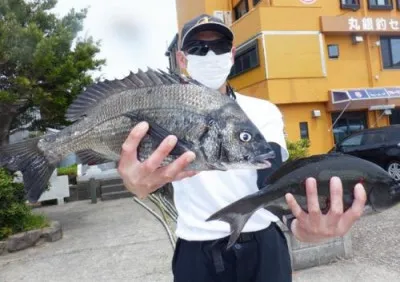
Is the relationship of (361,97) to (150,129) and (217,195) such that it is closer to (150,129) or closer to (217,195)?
(217,195)

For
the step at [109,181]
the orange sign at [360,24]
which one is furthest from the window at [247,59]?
the step at [109,181]

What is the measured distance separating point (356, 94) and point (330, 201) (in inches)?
626

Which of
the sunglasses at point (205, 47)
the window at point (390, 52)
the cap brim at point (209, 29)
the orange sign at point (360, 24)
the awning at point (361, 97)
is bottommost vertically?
the sunglasses at point (205, 47)

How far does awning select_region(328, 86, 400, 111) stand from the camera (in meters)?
16.3

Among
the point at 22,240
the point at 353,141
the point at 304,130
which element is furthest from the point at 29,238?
the point at 304,130

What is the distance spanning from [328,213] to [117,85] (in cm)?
104

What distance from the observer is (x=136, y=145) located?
1.57 meters

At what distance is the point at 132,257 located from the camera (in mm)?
5617

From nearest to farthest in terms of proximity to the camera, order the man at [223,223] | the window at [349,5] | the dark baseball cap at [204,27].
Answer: the man at [223,223]
the dark baseball cap at [204,27]
the window at [349,5]

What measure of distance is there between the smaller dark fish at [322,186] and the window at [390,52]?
716 inches

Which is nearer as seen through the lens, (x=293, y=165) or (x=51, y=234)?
(x=293, y=165)

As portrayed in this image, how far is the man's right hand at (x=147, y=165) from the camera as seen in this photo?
152 cm

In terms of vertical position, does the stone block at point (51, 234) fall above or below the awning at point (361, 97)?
below

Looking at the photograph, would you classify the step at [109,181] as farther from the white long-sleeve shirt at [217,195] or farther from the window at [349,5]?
the window at [349,5]
